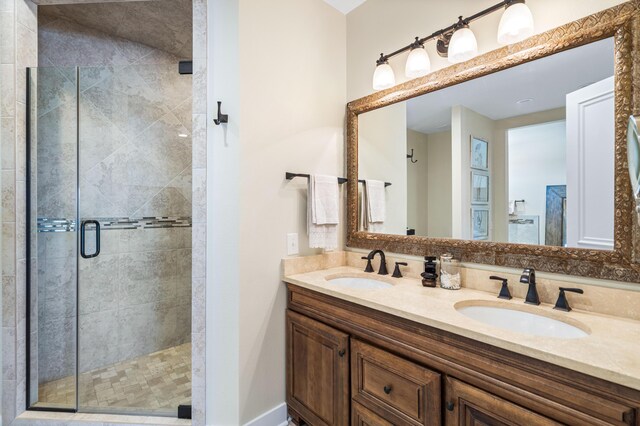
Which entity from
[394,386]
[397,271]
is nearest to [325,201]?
[397,271]

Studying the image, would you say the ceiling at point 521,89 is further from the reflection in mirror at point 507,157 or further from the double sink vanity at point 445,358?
the double sink vanity at point 445,358

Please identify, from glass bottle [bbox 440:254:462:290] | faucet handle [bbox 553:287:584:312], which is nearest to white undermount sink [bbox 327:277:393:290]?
glass bottle [bbox 440:254:462:290]

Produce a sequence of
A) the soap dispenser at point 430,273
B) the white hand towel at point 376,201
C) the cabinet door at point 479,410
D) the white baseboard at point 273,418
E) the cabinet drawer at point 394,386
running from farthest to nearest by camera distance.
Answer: the white hand towel at point 376,201 → the white baseboard at point 273,418 → the soap dispenser at point 430,273 → the cabinet drawer at point 394,386 → the cabinet door at point 479,410

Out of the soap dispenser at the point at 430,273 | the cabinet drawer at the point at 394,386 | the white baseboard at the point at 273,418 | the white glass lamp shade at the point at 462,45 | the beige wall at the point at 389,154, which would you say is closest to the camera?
the cabinet drawer at the point at 394,386

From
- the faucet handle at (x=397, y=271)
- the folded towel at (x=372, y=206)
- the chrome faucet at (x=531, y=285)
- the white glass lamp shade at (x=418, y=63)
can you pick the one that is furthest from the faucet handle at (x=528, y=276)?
the white glass lamp shade at (x=418, y=63)

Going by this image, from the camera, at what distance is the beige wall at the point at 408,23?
1.25 m

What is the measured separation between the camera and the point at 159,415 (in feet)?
5.72

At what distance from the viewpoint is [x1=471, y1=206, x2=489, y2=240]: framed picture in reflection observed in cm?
148

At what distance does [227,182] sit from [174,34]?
1.63 m

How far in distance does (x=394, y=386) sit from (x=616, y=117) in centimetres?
133

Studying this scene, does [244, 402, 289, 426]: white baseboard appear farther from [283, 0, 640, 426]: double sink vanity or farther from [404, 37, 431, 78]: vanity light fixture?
[404, 37, 431, 78]: vanity light fixture

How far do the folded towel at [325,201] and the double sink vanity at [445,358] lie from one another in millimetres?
289

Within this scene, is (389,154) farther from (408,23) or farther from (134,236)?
(134,236)

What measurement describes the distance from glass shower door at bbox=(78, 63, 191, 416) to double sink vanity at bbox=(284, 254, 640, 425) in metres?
0.91
